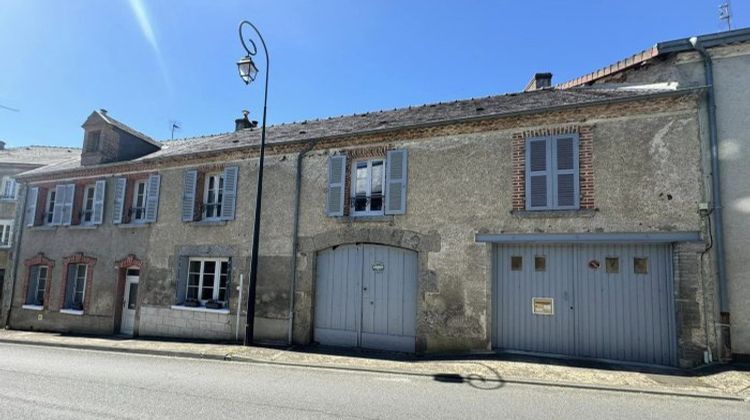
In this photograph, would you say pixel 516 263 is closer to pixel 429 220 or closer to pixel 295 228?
pixel 429 220

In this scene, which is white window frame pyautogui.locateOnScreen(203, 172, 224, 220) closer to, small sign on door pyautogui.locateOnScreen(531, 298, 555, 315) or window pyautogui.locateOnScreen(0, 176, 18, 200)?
small sign on door pyautogui.locateOnScreen(531, 298, 555, 315)

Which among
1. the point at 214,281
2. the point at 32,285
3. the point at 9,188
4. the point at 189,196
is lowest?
the point at 32,285

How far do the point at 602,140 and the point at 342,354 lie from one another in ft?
22.2

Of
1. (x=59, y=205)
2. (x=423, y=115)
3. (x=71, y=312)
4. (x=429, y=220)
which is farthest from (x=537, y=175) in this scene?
(x=59, y=205)

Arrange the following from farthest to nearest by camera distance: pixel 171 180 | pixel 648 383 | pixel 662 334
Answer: pixel 171 180 → pixel 662 334 → pixel 648 383

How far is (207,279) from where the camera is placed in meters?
11.6

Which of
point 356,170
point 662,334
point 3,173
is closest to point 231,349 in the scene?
point 356,170

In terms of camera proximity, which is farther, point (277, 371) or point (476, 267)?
point (476, 267)

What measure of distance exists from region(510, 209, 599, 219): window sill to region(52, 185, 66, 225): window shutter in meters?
14.4

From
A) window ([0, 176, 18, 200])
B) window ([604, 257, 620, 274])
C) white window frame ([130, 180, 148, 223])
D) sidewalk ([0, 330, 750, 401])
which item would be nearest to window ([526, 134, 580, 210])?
window ([604, 257, 620, 274])

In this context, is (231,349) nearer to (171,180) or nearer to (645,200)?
(171,180)

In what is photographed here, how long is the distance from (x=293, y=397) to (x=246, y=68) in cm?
696

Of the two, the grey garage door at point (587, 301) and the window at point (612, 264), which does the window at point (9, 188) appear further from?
A: the window at point (612, 264)

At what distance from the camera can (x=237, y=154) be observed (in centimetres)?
1148
